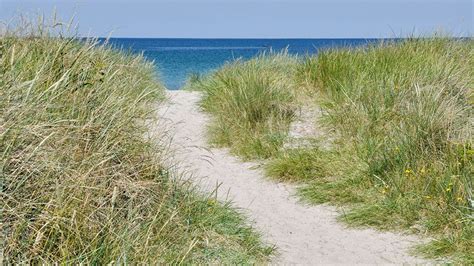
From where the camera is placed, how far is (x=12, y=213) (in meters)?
3.17

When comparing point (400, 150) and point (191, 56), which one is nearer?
point (400, 150)

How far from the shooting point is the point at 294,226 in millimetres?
5332

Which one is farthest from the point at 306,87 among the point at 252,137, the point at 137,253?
the point at 137,253

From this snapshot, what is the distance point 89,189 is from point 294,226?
221cm

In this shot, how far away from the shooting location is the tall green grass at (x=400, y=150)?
193 inches

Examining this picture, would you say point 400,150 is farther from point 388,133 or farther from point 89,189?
point 89,189

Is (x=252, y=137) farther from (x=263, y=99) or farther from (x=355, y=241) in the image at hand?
(x=355, y=241)

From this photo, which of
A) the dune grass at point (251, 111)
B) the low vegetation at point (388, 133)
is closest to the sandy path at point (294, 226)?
the low vegetation at point (388, 133)

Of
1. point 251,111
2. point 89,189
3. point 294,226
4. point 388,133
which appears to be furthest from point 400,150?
point 89,189

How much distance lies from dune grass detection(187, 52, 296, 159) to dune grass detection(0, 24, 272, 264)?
2206mm

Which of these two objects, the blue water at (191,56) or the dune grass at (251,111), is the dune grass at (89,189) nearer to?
the dune grass at (251,111)

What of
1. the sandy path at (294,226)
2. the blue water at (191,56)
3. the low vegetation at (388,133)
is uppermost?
the low vegetation at (388,133)

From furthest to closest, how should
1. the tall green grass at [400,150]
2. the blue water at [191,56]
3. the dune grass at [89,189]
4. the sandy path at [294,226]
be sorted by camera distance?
the blue water at [191,56] → the tall green grass at [400,150] → the sandy path at [294,226] → the dune grass at [89,189]

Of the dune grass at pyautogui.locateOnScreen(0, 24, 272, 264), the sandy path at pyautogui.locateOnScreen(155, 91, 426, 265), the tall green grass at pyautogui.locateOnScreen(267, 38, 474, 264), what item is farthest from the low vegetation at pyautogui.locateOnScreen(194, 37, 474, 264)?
the dune grass at pyautogui.locateOnScreen(0, 24, 272, 264)
